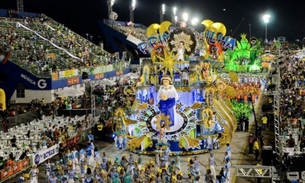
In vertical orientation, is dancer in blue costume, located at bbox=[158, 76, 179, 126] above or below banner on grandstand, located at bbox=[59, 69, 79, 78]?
below

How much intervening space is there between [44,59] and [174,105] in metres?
22.4

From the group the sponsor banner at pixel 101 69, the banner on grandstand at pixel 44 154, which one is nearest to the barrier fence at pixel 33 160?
the banner on grandstand at pixel 44 154

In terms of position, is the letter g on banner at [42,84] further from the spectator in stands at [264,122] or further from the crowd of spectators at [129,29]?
the crowd of spectators at [129,29]

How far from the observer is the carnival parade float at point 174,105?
22094mm

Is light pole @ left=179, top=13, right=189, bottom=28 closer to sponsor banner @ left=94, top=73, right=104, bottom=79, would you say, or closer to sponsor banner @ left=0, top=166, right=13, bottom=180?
sponsor banner @ left=94, top=73, right=104, bottom=79

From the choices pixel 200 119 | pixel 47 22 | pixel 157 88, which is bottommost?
pixel 200 119

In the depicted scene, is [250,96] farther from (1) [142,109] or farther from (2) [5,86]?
(2) [5,86]

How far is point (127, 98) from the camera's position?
2436cm

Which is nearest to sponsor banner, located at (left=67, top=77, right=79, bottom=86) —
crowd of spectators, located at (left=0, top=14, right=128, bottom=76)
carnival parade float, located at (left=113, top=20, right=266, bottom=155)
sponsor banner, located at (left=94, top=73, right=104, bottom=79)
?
crowd of spectators, located at (left=0, top=14, right=128, bottom=76)

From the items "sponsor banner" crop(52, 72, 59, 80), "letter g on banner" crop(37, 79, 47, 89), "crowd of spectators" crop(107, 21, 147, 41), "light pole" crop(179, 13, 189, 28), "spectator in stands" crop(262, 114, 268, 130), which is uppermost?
"crowd of spectators" crop(107, 21, 147, 41)

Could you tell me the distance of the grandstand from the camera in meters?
35.6

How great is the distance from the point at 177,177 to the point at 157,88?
8.19 meters

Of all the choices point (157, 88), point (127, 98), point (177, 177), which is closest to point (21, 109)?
point (127, 98)

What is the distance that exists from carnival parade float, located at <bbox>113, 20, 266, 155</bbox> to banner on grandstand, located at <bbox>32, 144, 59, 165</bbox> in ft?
10.3
